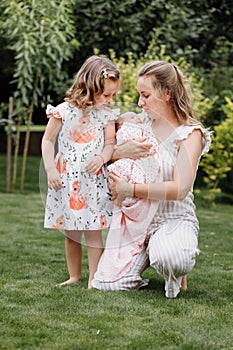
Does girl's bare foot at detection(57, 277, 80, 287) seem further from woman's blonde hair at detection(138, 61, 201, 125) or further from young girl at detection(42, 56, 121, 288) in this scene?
woman's blonde hair at detection(138, 61, 201, 125)

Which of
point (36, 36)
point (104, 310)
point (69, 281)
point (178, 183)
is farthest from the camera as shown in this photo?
point (36, 36)

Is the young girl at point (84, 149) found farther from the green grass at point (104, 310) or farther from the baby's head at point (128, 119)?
the green grass at point (104, 310)

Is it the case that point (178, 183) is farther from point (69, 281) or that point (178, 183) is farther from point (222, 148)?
point (222, 148)

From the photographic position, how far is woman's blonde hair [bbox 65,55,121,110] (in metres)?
3.51

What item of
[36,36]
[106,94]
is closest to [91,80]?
[106,94]

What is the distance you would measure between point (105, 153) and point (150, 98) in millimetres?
336

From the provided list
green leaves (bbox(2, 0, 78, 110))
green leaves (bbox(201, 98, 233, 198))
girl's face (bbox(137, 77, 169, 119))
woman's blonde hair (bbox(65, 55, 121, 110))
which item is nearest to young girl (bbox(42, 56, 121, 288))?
woman's blonde hair (bbox(65, 55, 121, 110))

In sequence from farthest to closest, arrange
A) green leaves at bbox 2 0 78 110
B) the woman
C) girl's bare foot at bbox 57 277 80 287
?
green leaves at bbox 2 0 78 110
girl's bare foot at bbox 57 277 80 287
the woman

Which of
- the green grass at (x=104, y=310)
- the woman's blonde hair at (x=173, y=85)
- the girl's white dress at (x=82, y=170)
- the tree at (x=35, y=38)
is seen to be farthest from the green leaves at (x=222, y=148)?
the girl's white dress at (x=82, y=170)

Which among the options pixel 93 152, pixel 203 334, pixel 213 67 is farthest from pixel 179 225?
pixel 213 67

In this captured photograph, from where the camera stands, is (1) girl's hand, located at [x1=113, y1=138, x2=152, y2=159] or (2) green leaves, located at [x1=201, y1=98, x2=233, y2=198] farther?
(2) green leaves, located at [x1=201, y1=98, x2=233, y2=198]

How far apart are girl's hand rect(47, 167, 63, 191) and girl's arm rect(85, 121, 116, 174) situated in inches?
5.8

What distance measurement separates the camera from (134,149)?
349cm

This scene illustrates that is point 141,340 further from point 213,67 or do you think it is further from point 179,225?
point 213,67
